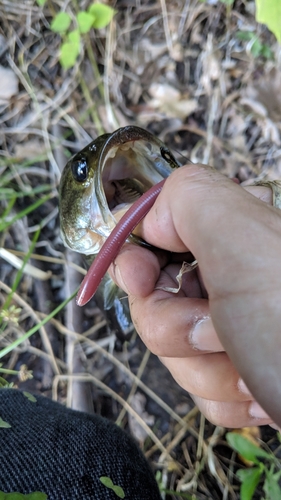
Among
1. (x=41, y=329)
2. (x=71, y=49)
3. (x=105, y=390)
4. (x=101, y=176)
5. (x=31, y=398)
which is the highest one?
(x=71, y=49)

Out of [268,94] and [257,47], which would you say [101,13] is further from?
[268,94]

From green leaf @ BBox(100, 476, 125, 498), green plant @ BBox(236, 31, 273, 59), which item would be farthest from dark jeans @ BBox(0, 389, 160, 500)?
green plant @ BBox(236, 31, 273, 59)

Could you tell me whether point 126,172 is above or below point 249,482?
above

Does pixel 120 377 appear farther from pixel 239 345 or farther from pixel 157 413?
pixel 239 345

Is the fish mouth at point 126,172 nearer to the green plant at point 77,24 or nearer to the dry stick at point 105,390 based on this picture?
the dry stick at point 105,390

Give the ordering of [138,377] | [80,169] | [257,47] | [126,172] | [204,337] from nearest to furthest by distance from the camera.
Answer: [204,337], [80,169], [126,172], [138,377], [257,47]

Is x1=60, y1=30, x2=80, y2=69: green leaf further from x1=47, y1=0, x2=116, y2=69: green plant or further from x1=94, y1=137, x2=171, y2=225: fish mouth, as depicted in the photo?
x1=94, y1=137, x2=171, y2=225: fish mouth

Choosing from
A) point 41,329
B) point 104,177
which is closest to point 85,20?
point 104,177
